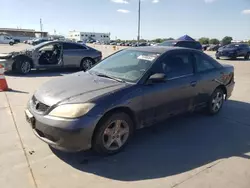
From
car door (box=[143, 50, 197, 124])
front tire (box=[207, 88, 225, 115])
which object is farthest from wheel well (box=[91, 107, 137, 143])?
Result: front tire (box=[207, 88, 225, 115])

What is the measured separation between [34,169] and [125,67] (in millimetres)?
2139

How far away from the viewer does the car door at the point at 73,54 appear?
11086 millimetres

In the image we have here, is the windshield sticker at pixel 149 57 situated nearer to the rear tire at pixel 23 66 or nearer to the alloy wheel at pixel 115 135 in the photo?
the alloy wheel at pixel 115 135

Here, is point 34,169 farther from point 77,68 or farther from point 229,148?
point 77,68

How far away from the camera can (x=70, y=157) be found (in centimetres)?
350

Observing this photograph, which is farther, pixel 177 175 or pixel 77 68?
pixel 77 68

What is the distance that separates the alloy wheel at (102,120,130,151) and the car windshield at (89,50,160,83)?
2.34 ft

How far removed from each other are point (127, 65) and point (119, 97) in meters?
1.03

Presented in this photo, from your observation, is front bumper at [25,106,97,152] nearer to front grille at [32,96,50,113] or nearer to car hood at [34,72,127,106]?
front grille at [32,96,50,113]

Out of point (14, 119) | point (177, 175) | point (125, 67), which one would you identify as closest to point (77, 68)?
point (14, 119)

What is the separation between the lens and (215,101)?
5.43 metres

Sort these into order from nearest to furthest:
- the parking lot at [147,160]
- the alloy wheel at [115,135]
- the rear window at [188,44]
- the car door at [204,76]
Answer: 1. the parking lot at [147,160]
2. the alloy wheel at [115,135]
3. the car door at [204,76]
4. the rear window at [188,44]

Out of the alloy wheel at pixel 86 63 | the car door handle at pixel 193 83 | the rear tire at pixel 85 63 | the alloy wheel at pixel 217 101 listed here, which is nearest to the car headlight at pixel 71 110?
the car door handle at pixel 193 83

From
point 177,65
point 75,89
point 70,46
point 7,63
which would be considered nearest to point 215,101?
point 177,65
